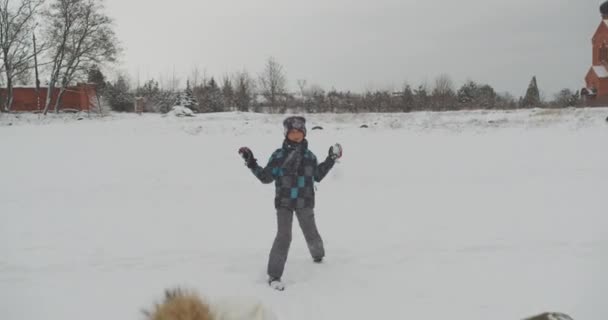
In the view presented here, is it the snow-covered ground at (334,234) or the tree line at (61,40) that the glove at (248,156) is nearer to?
the snow-covered ground at (334,234)

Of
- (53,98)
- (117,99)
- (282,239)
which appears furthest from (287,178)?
(117,99)

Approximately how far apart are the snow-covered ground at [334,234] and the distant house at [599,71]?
64.6 ft

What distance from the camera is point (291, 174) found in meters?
4.45

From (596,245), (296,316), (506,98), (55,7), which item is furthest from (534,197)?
(506,98)

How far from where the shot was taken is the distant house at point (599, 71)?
28734 mm

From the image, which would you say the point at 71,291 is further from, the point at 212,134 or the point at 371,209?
the point at 212,134

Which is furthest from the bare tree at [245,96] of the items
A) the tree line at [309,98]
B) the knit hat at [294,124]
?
the knit hat at [294,124]

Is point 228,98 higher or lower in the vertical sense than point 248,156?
higher

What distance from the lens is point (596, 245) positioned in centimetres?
530

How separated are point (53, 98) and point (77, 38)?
12104mm

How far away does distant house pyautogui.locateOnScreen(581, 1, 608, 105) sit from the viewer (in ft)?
94.3

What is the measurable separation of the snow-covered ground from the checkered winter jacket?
82cm

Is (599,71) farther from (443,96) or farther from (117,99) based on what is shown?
(117,99)

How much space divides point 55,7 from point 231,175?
110 ft
